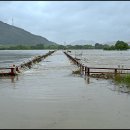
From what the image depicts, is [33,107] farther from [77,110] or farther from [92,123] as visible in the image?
[92,123]

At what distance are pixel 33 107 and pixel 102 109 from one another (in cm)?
288

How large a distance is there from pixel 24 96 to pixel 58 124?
5850mm

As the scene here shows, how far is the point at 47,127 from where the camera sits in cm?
977

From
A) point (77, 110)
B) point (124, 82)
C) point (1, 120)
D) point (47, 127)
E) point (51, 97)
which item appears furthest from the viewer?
point (124, 82)

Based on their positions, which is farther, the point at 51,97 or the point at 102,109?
the point at 51,97

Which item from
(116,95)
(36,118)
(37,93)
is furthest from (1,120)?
(116,95)

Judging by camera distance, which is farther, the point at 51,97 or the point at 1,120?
the point at 51,97

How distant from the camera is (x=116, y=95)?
52.5ft

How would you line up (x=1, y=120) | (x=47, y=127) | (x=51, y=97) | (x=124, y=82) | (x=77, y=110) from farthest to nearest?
1. (x=124, y=82)
2. (x=51, y=97)
3. (x=77, y=110)
4. (x=1, y=120)
5. (x=47, y=127)

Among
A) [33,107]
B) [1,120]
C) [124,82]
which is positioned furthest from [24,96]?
[124,82]

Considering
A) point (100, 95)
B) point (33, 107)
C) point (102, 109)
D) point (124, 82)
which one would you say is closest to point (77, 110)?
point (102, 109)

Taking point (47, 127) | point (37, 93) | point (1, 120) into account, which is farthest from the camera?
point (37, 93)

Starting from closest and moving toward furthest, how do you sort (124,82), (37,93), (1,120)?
(1,120) < (37,93) < (124,82)

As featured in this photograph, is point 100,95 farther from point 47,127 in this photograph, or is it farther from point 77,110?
point 47,127
